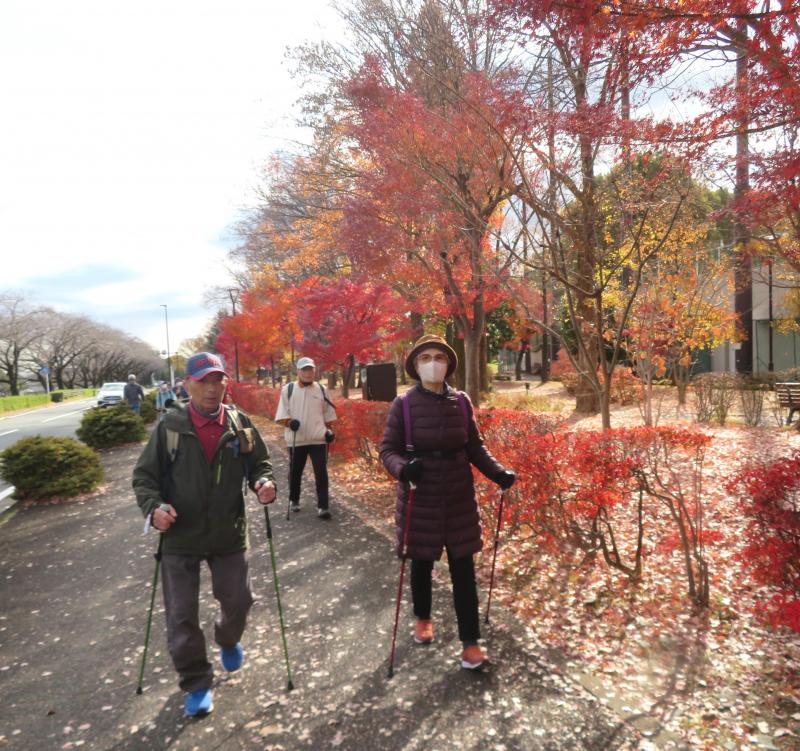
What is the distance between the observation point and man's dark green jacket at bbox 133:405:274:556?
2973 mm

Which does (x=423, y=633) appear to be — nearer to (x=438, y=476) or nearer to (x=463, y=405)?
(x=438, y=476)

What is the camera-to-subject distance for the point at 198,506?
2.98 metres

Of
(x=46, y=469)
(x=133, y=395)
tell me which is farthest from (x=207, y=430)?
(x=133, y=395)

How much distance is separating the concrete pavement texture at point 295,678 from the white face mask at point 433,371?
1628 mm

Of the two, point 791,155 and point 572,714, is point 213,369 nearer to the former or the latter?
point 572,714

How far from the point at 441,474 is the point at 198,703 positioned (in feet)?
5.59

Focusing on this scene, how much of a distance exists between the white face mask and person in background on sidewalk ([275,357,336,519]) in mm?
3456

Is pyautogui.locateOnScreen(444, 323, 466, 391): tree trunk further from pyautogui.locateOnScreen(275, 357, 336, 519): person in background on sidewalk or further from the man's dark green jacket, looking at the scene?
the man's dark green jacket

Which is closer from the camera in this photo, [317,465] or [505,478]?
[505,478]

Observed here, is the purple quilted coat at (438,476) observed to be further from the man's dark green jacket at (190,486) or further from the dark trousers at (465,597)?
the man's dark green jacket at (190,486)

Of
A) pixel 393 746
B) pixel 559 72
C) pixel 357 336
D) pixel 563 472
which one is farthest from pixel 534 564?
pixel 357 336

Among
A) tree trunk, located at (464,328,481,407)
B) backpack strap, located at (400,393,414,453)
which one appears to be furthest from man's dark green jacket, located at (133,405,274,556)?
tree trunk, located at (464,328,481,407)

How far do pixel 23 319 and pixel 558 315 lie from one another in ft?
177

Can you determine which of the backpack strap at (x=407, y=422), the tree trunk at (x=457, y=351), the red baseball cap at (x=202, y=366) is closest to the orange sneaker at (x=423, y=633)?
the backpack strap at (x=407, y=422)
